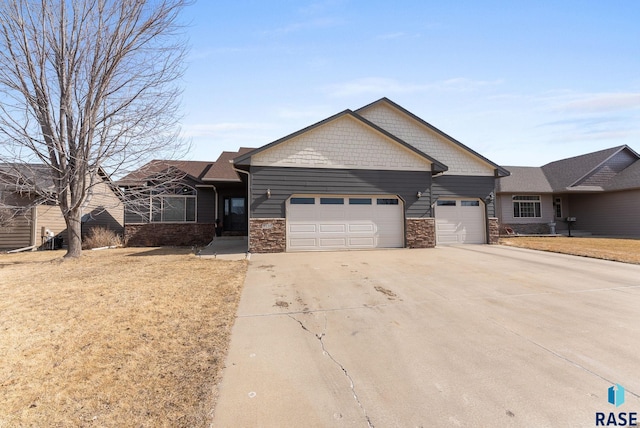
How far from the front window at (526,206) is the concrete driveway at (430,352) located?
14.9m

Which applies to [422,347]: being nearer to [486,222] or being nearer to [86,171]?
[86,171]

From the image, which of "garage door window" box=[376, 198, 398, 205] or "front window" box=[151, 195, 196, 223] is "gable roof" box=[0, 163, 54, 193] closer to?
"front window" box=[151, 195, 196, 223]

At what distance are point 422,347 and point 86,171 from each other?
11722mm

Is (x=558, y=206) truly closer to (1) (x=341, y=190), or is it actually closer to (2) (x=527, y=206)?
(2) (x=527, y=206)

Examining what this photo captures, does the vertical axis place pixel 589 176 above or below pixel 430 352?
above

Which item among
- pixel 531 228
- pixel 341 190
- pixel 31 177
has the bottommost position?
pixel 531 228

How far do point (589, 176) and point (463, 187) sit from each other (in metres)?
13.4

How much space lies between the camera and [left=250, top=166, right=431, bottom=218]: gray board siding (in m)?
11.2

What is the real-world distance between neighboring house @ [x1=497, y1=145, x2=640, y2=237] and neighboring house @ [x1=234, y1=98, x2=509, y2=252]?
10.00 metres

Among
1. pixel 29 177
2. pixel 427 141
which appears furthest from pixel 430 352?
pixel 29 177

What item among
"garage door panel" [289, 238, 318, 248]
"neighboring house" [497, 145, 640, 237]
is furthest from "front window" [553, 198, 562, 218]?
"garage door panel" [289, 238, 318, 248]

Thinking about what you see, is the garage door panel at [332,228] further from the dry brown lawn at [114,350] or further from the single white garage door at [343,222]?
the dry brown lawn at [114,350]

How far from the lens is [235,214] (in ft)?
55.0

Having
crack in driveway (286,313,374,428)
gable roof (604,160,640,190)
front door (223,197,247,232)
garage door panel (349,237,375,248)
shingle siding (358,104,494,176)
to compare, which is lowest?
crack in driveway (286,313,374,428)
